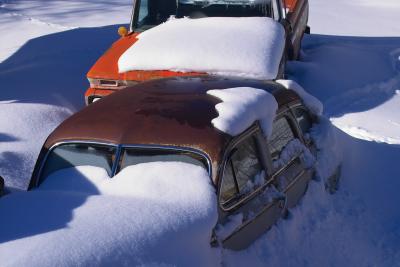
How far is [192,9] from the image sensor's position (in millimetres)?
8523

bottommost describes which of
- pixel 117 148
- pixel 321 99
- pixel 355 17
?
pixel 355 17

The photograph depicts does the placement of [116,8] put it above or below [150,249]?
below

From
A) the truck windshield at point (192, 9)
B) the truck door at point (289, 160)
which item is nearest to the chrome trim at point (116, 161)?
the truck door at point (289, 160)

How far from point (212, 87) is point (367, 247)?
1656 mm

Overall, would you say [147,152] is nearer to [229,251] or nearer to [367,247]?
[229,251]

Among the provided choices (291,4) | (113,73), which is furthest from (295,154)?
(291,4)

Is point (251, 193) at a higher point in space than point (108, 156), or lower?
lower

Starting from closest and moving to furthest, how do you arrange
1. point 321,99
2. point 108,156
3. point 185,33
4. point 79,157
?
point 108,156 → point 79,157 → point 185,33 → point 321,99

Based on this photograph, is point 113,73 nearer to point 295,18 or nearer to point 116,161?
point 116,161

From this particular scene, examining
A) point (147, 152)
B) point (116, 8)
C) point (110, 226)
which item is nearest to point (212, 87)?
point (147, 152)

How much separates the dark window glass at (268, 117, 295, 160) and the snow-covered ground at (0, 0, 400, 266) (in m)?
0.42

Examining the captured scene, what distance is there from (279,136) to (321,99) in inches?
158

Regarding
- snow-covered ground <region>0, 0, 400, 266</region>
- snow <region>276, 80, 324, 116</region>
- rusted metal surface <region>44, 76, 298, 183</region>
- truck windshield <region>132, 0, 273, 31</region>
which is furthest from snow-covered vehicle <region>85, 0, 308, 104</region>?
rusted metal surface <region>44, 76, 298, 183</region>

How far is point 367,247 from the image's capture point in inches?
210
